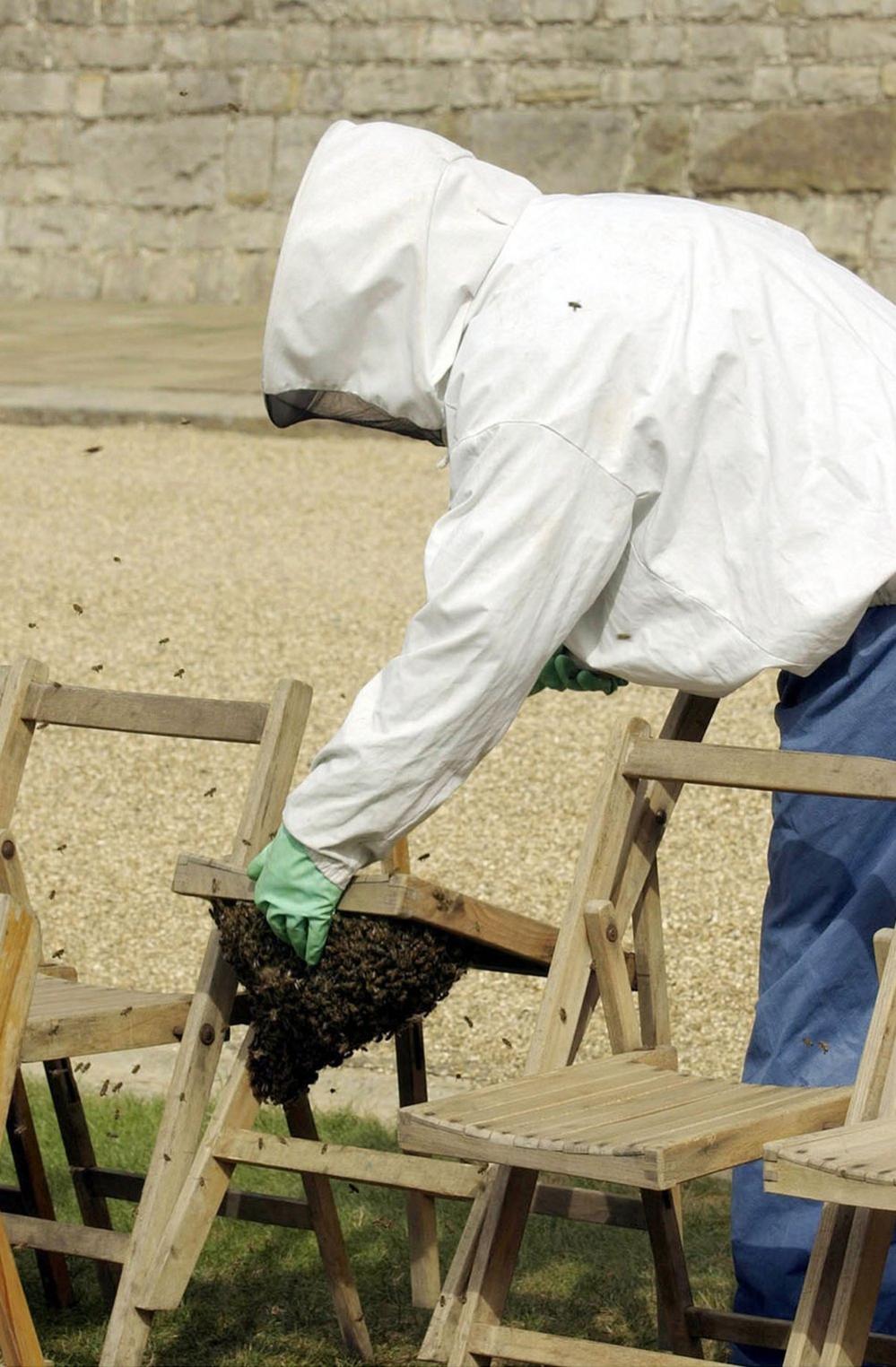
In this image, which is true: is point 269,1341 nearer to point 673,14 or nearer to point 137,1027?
point 137,1027

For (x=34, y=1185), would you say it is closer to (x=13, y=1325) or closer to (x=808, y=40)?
(x=13, y=1325)

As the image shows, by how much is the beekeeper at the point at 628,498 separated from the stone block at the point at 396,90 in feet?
35.8

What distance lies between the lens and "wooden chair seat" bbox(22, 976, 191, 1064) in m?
2.82

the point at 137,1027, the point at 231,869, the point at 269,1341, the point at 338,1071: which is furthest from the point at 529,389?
the point at 338,1071

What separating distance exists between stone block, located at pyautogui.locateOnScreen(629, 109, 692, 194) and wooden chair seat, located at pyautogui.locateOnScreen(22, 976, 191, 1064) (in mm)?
10652

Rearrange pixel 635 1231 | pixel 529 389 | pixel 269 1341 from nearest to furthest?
pixel 529 389
pixel 269 1341
pixel 635 1231

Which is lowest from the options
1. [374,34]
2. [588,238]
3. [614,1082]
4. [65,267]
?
[65,267]

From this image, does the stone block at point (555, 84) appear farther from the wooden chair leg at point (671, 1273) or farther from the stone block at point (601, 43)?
the wooden chair leg at point (671, 1273)

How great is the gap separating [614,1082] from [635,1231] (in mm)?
1324

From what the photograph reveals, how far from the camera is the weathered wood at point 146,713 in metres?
3.14

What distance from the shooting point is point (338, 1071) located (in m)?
4.45

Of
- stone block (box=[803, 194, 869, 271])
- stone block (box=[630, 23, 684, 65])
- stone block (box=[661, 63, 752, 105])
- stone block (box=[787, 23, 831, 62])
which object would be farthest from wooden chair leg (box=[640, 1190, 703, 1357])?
stone block (box=[630, 23, 684, 65])

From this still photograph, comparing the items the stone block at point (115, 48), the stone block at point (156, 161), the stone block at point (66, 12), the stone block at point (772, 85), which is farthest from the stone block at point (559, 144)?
the stone block at point (66, 12)

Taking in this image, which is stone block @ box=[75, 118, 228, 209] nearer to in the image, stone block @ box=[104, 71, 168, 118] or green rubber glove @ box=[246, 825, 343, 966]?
stone block @ box=[104, 71, 168, 118]
